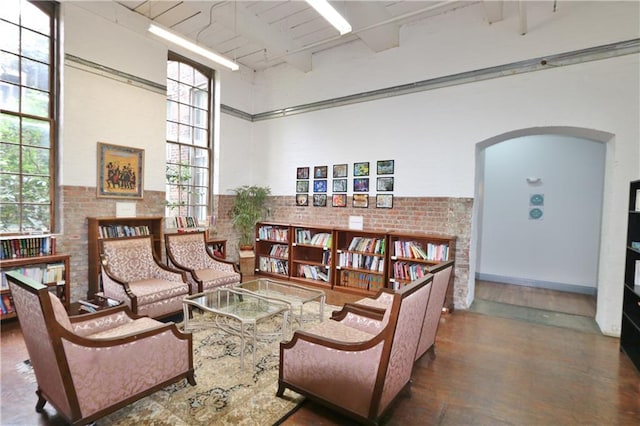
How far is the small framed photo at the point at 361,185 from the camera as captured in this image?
19.1 feet

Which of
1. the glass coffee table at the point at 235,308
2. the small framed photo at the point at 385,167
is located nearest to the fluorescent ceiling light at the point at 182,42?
the small framed photo at the point at 385,167

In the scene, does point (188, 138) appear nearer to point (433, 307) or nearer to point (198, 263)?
point (198, 263)

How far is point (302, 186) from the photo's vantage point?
6664 millimetres

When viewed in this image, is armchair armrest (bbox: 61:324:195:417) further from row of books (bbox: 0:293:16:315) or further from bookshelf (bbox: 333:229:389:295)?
bookshelf (bbox: 333:229:389:295)

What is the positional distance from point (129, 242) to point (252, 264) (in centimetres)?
268

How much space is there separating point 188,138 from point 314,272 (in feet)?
12.1

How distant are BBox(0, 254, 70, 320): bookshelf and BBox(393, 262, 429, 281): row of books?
4.75 m

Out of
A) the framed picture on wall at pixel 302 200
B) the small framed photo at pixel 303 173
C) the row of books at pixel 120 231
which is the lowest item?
the row of books at pixel 120 231

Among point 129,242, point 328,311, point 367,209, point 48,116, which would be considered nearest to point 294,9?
point 367,209

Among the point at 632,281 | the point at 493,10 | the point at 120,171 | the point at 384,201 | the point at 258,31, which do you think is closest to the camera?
the point at 632,281

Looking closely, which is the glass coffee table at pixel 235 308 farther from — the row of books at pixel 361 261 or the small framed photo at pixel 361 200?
the small framed photo at pixel 361 200

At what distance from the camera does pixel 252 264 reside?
6.73m

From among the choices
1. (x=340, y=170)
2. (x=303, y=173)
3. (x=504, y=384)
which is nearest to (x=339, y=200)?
(x=340, y=170)

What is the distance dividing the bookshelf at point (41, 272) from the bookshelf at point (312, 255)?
11.6ft
